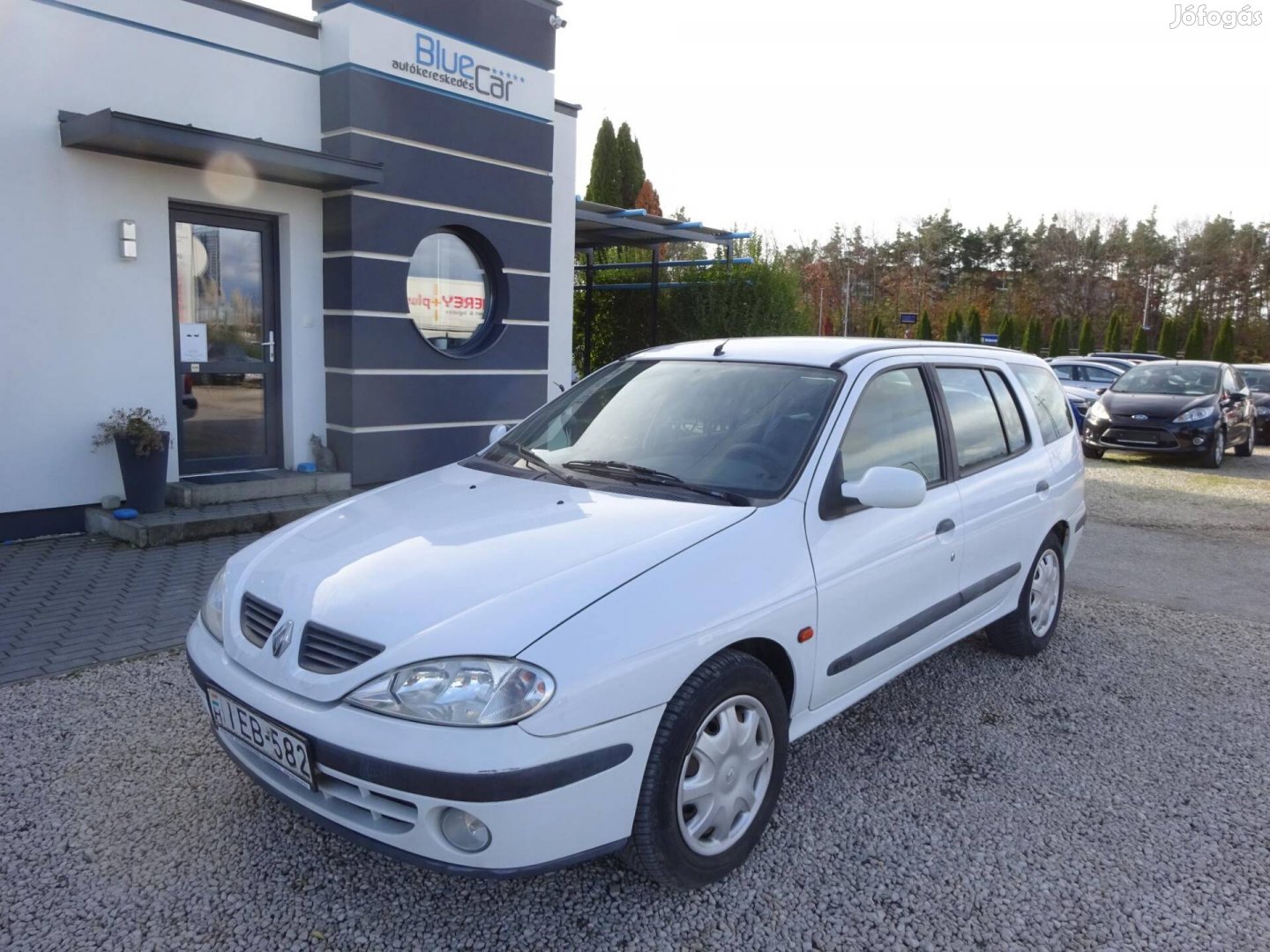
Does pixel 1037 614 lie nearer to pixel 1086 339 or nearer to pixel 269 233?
pixel 269 233

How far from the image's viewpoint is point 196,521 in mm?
6809

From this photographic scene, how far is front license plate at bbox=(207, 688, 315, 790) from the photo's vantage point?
2.53 meters

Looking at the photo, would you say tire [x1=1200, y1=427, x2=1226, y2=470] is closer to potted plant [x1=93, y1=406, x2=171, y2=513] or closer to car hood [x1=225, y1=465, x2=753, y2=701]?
car hood [x1=225, y1=465, x2=753, y2=701]

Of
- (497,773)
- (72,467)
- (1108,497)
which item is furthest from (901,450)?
(1108,497)

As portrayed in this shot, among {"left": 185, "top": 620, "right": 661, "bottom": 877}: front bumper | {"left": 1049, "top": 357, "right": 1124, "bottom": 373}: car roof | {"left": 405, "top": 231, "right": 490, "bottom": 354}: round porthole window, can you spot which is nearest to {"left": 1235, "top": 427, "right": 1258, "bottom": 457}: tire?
{"left": 1049, "top": 357, "right": 1124, "bottom": 373}: car roof

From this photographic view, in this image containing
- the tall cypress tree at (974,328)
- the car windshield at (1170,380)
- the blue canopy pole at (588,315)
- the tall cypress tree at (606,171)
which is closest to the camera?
the car windshield at (1170,380)

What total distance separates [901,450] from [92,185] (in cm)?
626

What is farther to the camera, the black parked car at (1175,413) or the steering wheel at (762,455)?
the black parked car at (1175,413)

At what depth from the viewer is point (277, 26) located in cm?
784

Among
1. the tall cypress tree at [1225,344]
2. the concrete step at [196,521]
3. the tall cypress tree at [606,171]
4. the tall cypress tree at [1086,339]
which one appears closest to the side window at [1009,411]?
the concrete step at [196,521]

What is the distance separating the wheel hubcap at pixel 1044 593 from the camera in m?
4.93

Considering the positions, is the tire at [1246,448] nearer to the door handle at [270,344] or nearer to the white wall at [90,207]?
the door handle at [270,344]

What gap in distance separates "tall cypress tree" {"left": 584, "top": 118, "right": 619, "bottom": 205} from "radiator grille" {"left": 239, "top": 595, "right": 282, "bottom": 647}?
98.3ft

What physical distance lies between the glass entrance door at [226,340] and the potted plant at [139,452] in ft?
1.97
